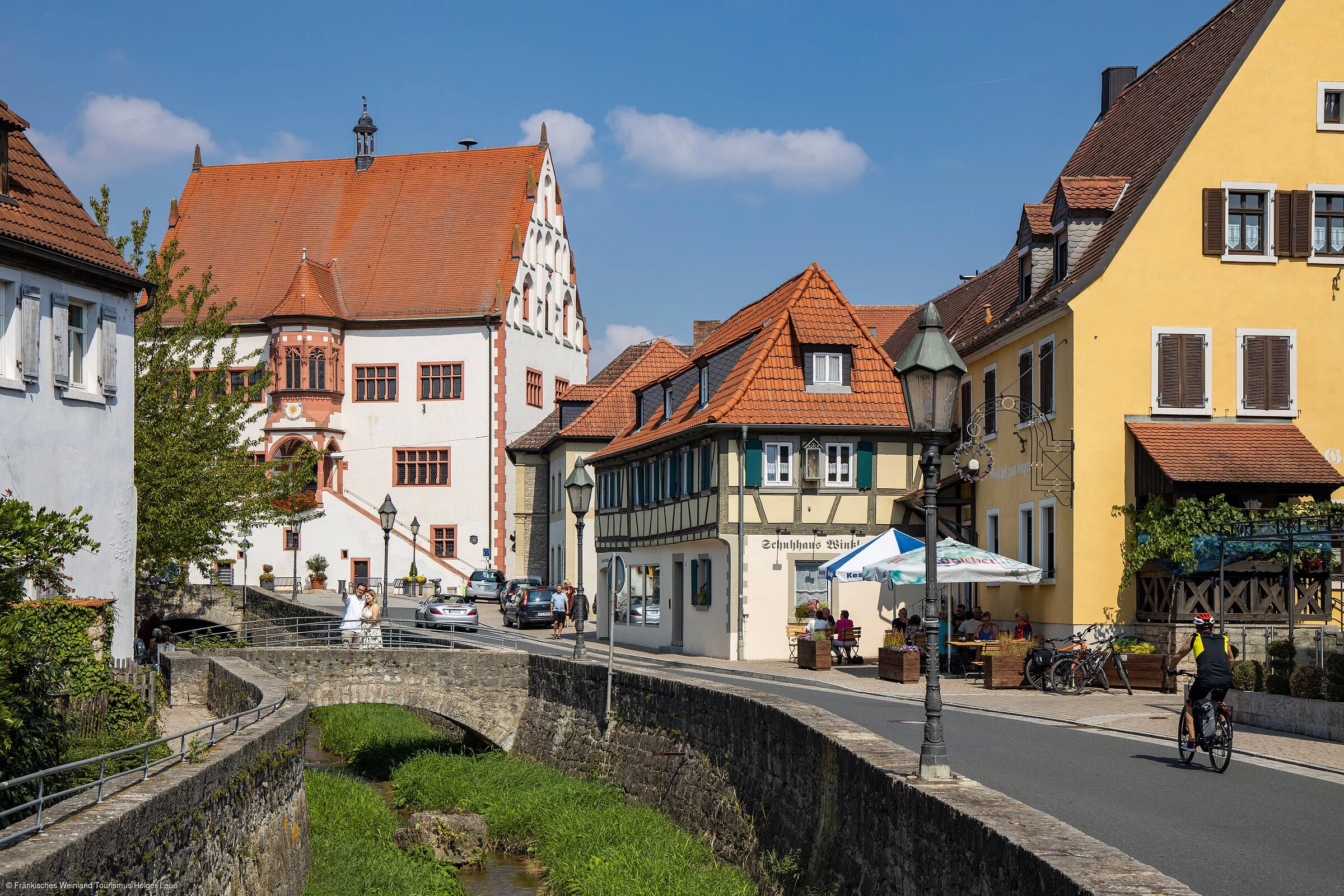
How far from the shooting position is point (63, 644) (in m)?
19.9

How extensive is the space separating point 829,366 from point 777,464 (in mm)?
2619

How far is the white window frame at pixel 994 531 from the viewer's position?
31.0 m

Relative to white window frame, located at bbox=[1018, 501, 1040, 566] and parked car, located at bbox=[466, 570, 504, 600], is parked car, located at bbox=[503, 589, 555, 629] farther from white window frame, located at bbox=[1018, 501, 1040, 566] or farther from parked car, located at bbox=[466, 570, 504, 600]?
white window frame, located at bbox=[1018, 501, 1040, 566]

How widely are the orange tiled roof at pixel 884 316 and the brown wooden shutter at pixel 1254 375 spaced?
80.6ft

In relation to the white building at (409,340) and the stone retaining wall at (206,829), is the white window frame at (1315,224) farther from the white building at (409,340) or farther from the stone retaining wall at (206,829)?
the white building at (409,340)

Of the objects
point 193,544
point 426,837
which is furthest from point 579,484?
point 193,544

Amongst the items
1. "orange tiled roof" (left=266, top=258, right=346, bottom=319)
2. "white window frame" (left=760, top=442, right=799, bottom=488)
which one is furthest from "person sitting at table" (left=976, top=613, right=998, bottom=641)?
"orange tiled roof" (left=266, top=258, right=346, bottom=319)

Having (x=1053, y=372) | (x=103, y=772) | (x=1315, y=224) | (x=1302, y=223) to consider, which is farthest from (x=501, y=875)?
(x=1315, y=224)

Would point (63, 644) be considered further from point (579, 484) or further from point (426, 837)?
point (579, 484)

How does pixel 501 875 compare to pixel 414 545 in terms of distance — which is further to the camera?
pixel 414 545

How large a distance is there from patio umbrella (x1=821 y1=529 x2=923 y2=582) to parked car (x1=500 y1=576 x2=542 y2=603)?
22485 millimetres

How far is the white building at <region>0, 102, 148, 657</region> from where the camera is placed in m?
20.9

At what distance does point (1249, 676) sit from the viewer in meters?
19.7

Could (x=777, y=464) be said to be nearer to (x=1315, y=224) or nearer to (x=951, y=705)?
(x=1315, y=224)
